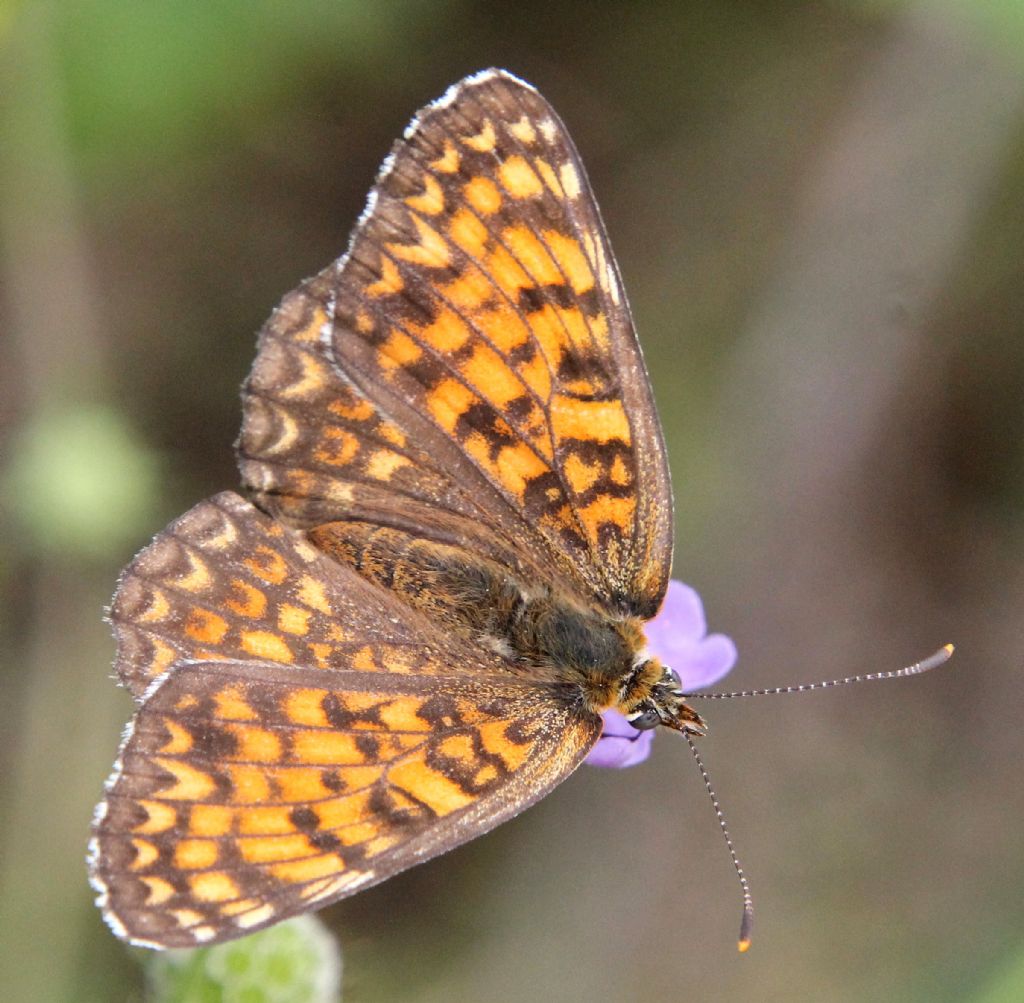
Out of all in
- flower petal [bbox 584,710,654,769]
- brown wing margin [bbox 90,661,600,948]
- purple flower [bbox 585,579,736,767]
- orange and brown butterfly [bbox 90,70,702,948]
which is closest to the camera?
brown wing margin [bbox 90,661,600,948]

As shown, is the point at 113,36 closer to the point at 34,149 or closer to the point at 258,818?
the point at 34,149

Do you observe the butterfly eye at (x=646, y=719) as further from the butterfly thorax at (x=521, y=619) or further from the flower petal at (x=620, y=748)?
the flower petal at (x=620, y=748)

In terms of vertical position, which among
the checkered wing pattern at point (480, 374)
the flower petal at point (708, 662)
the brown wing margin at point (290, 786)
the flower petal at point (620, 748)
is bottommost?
the flower petal at point (620, 748)

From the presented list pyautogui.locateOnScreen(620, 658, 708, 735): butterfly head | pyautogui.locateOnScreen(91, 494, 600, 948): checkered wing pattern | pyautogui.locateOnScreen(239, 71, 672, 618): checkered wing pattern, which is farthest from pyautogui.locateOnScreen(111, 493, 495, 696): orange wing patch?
pyautogui.locateOnScreen(620, 658, 708, 735): butterfly head

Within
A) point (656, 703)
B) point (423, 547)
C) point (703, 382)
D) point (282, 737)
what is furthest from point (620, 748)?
point (703, 382)

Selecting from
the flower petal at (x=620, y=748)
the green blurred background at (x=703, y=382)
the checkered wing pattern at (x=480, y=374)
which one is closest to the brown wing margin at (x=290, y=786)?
the flower petal at (x=620, y=748)

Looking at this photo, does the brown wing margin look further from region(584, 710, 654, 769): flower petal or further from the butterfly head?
region(584, 710, 654, 769): flower petal

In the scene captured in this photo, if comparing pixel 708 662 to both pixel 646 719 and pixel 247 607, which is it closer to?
pixel 646 719
